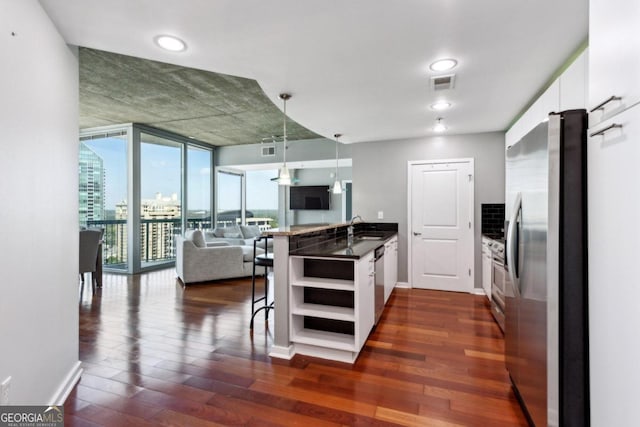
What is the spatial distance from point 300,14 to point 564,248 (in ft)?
6.17

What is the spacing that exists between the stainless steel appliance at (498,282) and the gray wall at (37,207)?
142 inches

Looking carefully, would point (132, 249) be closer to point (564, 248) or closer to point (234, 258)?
point (234, 258)

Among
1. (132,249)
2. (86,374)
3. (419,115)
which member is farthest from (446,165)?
(132,249)

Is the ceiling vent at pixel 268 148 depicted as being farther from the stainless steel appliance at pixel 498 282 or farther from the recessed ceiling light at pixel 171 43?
the stainless steel appliance at pixel 498 282

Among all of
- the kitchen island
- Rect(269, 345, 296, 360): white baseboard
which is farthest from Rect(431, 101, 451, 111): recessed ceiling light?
Rect(269, 345, 296, 360): white baseboard

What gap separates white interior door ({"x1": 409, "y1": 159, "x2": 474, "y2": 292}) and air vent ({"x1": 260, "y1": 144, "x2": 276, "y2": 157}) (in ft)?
11.6

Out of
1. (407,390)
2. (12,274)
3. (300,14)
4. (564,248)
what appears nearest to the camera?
(564,248)

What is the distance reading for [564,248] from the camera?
4.57 feet

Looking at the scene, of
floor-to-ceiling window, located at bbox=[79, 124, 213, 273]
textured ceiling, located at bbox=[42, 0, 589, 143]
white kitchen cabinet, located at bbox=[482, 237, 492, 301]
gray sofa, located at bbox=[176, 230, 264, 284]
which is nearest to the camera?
textured ceiling, located at bbox=[42, 0, 589, 143]

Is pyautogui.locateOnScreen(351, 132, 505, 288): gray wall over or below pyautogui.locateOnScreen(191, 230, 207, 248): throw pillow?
over

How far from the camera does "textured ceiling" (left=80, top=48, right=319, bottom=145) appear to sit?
3480 mm

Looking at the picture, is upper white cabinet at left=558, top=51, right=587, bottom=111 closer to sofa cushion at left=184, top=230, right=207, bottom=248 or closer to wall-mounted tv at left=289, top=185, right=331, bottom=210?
sofa cushion at left=184, top=230, right=207, bottom=248

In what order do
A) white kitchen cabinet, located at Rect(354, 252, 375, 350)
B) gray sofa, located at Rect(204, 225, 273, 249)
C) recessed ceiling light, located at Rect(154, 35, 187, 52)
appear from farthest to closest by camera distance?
gray sofa, located at Rect(204, 225, 273, 249)
white kitchen cabinet, located at Rect(354, 252, 375, 350)
recessed ceiling light, located at Rect(154, 35, 187, 52)

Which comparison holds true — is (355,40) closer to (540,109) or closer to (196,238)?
(540,109)
